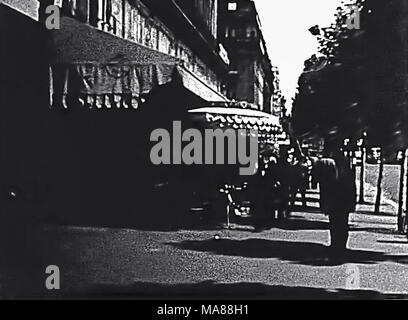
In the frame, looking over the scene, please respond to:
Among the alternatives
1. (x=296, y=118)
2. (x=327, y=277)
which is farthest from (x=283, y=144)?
(x=327, y=277)

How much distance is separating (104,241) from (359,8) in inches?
91.7

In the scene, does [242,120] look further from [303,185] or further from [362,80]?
→ [362,80]

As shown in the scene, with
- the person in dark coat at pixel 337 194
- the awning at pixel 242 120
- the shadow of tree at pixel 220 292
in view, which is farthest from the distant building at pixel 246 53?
the shadow of tree at pixel 220 292

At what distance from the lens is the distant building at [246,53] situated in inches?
241

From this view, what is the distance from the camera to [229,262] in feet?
18.9

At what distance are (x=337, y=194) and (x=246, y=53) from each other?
119 cm

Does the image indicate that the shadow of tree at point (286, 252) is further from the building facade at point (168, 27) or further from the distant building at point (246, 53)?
the building facade at point (168, 27)

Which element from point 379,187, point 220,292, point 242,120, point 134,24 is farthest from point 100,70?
point 379,187

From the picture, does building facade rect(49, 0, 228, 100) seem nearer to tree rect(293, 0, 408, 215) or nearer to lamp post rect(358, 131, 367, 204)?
tree rect(293, 0, 408, 215)

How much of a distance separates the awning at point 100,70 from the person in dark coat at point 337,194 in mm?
896

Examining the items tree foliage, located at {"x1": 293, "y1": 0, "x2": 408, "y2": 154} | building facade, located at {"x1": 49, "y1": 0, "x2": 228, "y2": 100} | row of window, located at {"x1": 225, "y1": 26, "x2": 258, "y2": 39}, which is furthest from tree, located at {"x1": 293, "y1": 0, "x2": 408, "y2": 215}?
building facade, located at {"x1": 49, "y1": 0, "x2": 228, "y2": 100}

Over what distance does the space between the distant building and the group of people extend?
18.4 inches

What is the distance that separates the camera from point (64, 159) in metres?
5.89

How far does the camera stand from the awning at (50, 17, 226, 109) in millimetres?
5793
